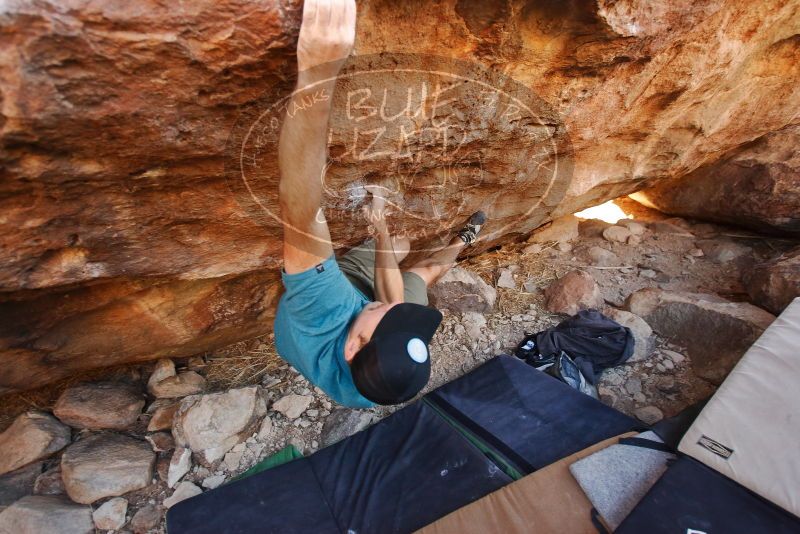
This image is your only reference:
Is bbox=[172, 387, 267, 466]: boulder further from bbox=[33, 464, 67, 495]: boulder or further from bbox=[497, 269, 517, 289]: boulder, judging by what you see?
bbox=[497, 269, 517, 289]: boulder

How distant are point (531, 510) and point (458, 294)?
1305mm

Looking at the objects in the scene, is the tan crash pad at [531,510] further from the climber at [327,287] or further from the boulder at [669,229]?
the boulder at [669,229]

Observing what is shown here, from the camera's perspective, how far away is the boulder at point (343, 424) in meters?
2.35

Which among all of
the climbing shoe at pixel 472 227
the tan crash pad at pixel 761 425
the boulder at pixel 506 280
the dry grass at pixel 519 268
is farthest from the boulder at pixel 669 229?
the climbing shoe at pixel 472 227

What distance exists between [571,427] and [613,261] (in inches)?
62.2

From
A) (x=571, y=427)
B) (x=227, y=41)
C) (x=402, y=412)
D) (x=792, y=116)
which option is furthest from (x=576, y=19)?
(x=792, y=116)

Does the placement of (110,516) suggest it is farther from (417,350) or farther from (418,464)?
(417,350)

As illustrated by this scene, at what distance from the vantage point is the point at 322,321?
172 cm

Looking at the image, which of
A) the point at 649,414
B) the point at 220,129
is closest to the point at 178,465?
the point at 220,129

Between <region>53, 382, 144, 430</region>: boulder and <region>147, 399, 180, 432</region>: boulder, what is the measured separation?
8 centimetres

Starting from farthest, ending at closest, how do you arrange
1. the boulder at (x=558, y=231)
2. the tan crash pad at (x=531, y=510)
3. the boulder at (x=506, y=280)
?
the boulder at (x=558, y=231) < the boulder at (x=506, y=280) < the tan crash pad at (x=531, y=510)

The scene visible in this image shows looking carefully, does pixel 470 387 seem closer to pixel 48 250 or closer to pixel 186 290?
pixel 186 290

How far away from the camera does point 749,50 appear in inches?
82.7

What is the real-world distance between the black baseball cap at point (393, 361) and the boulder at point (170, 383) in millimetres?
1238
